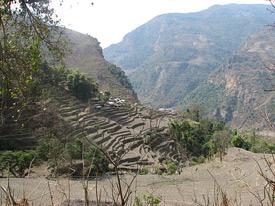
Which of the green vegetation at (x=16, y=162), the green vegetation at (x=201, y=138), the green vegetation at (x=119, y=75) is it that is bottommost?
the green vegetation at (x=201, y=138)

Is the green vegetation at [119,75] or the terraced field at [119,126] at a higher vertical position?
the green vegetation at [119,75]

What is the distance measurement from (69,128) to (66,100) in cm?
828

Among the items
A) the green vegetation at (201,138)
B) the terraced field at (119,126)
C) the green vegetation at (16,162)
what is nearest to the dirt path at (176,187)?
the green vegetation at (16,162)

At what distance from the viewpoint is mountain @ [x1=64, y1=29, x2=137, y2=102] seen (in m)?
67.2

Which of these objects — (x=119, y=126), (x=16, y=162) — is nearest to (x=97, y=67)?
(x=119, y=126)

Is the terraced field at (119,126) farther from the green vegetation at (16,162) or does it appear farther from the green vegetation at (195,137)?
the green vegetation at (16,162)

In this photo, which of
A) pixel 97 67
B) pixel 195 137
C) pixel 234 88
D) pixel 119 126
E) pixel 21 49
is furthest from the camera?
pixel 234 88

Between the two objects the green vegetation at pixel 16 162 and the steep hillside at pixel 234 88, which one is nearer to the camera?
the green vegetation at pixel 16 162

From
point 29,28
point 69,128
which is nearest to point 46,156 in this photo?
point 69,128

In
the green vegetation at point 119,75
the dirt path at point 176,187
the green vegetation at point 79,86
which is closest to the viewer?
the dirt path at point 176,187

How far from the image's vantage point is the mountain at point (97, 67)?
67188mm

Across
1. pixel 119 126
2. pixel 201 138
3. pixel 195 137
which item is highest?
pixel 119 126

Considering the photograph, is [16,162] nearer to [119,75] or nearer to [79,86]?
[79,86]

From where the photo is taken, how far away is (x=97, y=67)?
75.1 meters
